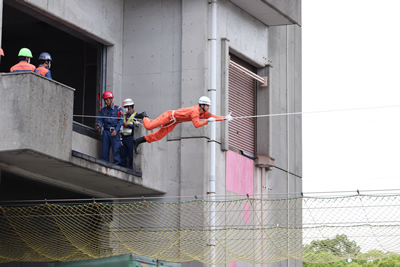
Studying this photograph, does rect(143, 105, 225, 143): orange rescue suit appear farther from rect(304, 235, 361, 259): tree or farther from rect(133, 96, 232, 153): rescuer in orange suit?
rect(304, 235, 361, 259): tree

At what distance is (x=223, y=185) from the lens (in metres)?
24.9

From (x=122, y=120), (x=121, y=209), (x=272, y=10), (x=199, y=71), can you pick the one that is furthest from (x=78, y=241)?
(x=272, y=10)

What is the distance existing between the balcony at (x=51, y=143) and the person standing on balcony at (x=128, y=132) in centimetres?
23

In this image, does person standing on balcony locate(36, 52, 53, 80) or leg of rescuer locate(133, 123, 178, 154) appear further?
leg of rescuer locate(133, 123, 178, 154)

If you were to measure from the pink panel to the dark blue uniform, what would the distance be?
401cm

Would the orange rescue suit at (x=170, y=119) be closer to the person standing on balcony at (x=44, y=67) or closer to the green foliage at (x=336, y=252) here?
the person standing on balcony at (x=44, y=67)

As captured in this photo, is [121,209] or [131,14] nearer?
[121,209]

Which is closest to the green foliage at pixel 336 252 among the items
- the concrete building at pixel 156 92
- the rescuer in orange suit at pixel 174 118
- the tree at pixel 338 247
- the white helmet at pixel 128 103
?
the tree at pixel 338 247

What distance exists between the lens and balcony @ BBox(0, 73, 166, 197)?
18.4 metres

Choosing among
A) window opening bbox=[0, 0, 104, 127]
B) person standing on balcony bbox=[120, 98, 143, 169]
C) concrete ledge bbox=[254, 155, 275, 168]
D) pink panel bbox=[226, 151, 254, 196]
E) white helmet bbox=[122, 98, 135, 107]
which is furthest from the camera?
window opening bbox=[0, 0, 104, 127]

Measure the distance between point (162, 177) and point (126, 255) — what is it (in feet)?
10.7

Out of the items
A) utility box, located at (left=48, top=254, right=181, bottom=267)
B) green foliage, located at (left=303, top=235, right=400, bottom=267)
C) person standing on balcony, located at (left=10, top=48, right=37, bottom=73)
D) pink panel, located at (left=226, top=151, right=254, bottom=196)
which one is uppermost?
person standing on balcony, located at (left=10, top=48, right=37, bottom=73)

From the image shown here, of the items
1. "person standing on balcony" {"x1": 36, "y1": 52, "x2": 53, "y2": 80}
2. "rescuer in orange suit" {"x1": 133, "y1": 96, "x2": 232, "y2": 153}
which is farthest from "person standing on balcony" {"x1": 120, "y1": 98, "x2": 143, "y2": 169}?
"person standing on balcony" {"x1": 36, "y1": 52, "x2": 53, "y2": 80}

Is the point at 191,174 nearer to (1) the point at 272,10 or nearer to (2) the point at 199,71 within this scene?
(2) the point at 199,71
